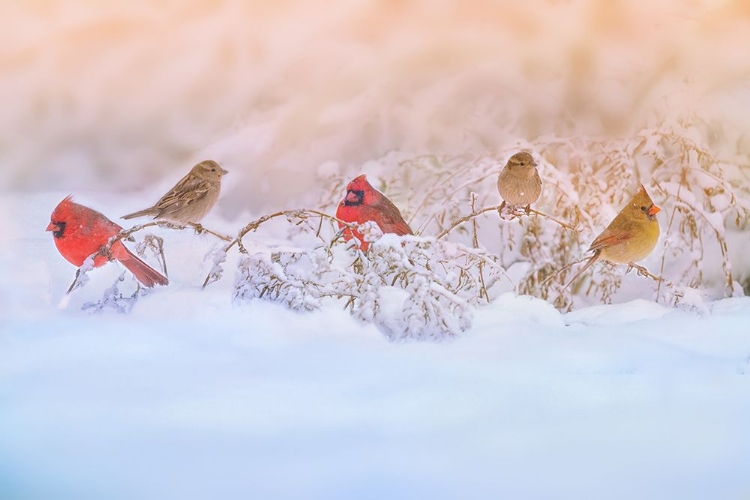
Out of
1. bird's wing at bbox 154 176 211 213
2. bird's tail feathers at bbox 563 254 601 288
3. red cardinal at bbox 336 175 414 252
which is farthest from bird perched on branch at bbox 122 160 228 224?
bird's tail feathers at bbox 563 254 601 288

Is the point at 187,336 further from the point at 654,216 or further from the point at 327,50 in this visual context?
the point at 654,216

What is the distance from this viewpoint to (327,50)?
5.65 ft

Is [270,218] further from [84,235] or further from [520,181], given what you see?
[520,181]

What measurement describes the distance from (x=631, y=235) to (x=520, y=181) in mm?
297

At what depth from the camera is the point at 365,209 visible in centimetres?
173

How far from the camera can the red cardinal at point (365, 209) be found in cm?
173

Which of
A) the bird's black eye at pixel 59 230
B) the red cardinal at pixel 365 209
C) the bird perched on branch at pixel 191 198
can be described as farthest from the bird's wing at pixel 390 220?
the bird's black eye at pixel 59 230

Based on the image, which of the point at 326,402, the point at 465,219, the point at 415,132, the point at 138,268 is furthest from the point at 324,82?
the point at 326,402

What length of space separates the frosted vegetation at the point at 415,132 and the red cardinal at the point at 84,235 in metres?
0.05

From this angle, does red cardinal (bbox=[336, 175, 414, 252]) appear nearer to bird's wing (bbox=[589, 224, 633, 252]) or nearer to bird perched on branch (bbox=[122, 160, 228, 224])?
bird perched on branch (bbox=[122, 160, 228, 224])

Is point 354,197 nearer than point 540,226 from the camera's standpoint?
Yes

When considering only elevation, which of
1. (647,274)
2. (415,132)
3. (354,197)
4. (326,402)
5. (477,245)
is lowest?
(326,402)

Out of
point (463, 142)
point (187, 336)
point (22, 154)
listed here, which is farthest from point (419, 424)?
point (22, 154)

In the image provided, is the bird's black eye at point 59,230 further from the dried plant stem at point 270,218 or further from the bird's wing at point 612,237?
the bird's wing at point 612,237
